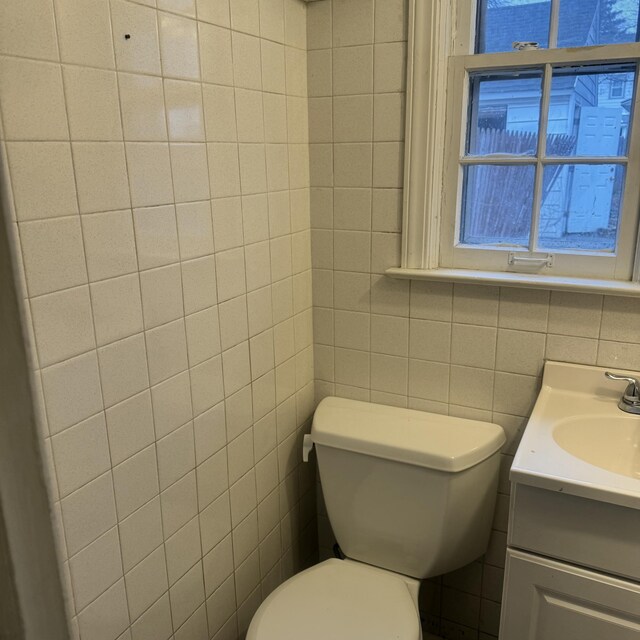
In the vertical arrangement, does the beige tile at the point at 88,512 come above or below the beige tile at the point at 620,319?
below

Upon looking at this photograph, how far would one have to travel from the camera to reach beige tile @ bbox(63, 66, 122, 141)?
95cm

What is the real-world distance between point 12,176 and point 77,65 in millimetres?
222

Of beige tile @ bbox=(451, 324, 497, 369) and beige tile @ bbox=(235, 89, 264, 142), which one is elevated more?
beige tile @ bbox=(235, 89, 264, 142)

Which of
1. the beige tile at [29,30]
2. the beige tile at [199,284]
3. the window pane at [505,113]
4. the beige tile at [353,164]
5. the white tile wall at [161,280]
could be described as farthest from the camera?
the beige tile at [353,164]

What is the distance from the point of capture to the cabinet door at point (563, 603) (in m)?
1.15

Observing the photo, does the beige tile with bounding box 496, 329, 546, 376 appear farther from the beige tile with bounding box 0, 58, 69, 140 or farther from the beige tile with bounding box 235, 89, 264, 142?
the beige tile with bounding box 0, 58, 69, 140

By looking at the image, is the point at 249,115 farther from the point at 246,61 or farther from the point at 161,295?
the point at 161,295

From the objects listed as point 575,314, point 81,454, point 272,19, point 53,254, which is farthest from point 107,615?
point 272,19

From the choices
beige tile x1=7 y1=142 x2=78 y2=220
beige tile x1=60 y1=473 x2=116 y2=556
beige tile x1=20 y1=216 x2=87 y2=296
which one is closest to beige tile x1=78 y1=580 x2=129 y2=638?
beige tile x1=60 y1=473 x2=116 y2=556

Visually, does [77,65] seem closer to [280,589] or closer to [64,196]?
[64,196]

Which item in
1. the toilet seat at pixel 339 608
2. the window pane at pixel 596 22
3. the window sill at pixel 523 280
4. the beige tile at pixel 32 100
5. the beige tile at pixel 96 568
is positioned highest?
the window pane at pixel 596 22

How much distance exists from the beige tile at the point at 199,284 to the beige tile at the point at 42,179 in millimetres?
315

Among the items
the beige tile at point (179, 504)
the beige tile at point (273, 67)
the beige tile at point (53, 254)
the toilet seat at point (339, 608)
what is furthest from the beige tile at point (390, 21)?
the toilet seat at point (339, 608)

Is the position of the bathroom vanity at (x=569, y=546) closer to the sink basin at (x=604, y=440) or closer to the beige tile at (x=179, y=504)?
the sink basin at (x=604, y=440)
